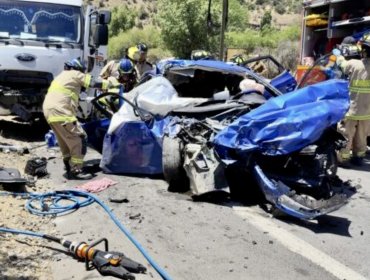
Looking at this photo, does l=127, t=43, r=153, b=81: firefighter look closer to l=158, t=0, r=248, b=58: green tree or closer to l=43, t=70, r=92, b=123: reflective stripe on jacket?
l=43, t=70, r=92, b=123: reflective stripe on jacket

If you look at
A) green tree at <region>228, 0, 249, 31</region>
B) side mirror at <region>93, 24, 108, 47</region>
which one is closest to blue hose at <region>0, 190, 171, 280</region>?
side mirror at <region>93, 24, 108, 47</region>

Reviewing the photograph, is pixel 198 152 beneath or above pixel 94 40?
beneath

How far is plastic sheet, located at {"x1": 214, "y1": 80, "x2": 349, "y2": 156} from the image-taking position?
5.56m

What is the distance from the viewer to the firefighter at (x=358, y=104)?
26.5 ft

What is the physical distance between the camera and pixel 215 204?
600 cm

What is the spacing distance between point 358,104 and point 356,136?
49 cm

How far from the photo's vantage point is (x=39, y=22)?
9.80 meters

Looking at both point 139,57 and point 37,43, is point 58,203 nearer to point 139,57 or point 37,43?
point 37,43

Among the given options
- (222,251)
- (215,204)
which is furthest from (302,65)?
(222,251)

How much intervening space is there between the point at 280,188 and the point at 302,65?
5872 millimetres

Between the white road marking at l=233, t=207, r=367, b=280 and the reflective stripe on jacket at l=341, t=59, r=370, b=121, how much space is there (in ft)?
10.2

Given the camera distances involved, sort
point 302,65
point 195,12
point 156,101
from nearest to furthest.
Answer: point 156,101 < point 302,65 < point 195,12

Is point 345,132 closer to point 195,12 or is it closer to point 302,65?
point 302,65

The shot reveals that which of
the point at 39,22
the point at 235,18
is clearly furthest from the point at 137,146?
the point at 235,18
